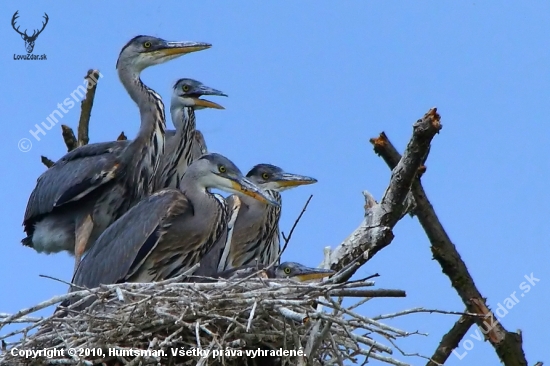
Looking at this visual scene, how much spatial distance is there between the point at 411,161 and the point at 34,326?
1955 mm

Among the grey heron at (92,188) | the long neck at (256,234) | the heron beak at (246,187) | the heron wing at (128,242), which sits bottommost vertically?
the heron wing at (128,242)

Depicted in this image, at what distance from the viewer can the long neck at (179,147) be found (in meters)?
7.99

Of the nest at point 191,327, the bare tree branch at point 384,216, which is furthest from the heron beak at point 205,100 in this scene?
the nest at point 191,327

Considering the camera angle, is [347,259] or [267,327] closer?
[267,327]

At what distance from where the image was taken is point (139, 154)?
7.60 metres

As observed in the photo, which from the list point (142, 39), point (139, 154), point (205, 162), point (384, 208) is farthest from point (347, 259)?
point (142, 39)

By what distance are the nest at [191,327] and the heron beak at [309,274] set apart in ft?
3.01

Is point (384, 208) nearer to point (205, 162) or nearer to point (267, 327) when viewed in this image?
point (267, 327)

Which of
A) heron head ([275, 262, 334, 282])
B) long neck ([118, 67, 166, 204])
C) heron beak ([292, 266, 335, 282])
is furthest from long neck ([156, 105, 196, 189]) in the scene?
heron beak ([292, 266, 335, 282])

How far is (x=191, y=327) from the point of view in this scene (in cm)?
523

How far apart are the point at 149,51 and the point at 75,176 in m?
1.06

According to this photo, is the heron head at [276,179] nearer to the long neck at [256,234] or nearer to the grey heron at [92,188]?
the long neck at [256,234]

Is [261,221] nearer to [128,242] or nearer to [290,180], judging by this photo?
[290,180]

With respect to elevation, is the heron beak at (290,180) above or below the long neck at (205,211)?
above
